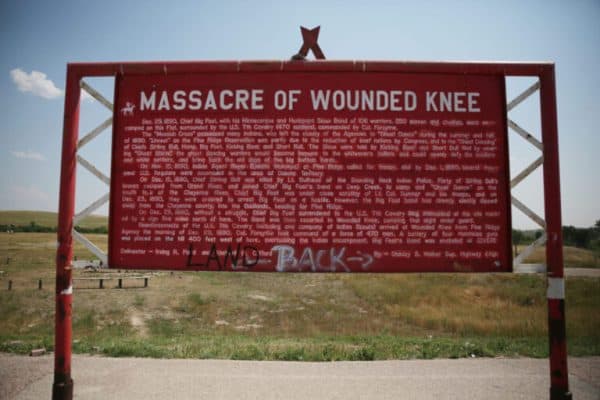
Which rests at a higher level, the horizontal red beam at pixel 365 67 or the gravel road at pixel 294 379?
the horizontal red beam at pixel 365 67

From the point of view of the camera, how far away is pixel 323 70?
13.6ft

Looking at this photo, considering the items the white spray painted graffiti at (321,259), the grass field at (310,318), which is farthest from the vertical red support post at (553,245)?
the grass field at (310,318)

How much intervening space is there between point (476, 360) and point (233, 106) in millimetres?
5259

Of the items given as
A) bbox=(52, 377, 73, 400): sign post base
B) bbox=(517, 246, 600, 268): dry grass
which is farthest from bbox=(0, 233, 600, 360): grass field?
bbox=(517, 246, 600, 268): dry grass

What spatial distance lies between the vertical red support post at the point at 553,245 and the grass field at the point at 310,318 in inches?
95.4

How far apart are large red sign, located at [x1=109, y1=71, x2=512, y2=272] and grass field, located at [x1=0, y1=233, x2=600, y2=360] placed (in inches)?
107

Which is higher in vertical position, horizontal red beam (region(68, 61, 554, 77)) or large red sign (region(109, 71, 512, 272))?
horizontal red beam (region(68, 61, 554, 77))

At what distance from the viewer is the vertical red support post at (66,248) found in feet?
12.7

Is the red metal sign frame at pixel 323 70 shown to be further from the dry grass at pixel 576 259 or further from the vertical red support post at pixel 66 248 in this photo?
the dry grass at pixel 576 259

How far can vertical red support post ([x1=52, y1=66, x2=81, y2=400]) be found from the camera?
153 inches

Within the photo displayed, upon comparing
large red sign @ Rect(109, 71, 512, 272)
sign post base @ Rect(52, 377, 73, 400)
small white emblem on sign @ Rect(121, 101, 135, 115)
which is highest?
small white emblem on sign @ Rect(121, 101, 135, 115)

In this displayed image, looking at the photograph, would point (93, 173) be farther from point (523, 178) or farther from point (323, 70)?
point (523, 178)

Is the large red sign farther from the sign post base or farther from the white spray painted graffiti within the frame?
the sign post base

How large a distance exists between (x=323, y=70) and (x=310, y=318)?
1293 cm
